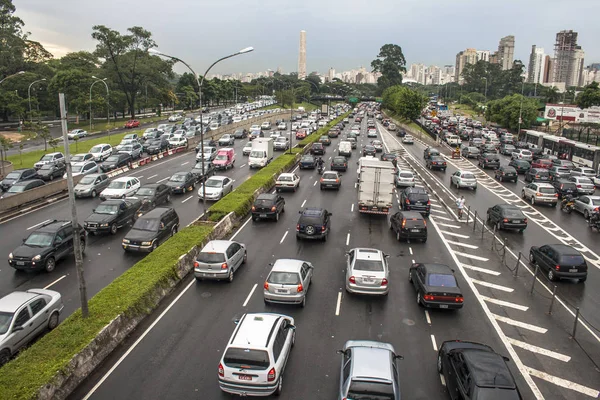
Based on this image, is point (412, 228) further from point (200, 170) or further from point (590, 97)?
point (590, 97)

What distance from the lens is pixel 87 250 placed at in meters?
22.0

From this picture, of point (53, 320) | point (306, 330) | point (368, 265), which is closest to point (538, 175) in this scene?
point (368, 265)

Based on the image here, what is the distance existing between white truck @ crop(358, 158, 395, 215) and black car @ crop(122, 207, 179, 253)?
11.7 m

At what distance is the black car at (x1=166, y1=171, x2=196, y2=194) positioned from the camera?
33938 millimetres

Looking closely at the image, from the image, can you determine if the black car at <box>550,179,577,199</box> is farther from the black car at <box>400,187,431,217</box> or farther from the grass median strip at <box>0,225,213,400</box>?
the grass median strip at <box>0,225,213,400</box>

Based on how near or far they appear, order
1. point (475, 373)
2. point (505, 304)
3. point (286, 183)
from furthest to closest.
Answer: point (286, 183)
point (505, 304)
point (475, 373)

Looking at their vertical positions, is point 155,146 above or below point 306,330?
above

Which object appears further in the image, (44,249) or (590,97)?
(590,97)

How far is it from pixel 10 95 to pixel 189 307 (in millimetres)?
71552

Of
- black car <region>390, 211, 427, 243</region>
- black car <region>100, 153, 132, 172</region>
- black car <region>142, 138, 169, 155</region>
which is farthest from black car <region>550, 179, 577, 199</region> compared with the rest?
black car <region>142, 138, 169, 155</region>

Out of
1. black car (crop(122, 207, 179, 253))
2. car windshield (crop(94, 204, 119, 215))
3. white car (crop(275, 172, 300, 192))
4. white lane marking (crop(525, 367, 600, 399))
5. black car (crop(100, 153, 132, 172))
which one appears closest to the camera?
white lane marking (crop(525, 367, 600, 399))

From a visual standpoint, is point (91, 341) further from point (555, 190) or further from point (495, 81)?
point (495, 81)

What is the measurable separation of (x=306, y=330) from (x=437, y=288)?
506 cm

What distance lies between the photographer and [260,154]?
152ft
